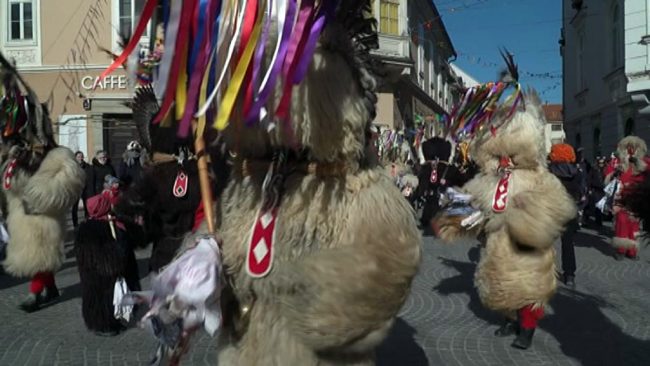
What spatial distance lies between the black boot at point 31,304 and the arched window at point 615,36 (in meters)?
21.4

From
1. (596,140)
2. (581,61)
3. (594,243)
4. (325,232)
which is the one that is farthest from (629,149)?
(581,61)

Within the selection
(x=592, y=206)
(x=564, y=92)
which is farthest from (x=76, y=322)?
(x=564, y=92)

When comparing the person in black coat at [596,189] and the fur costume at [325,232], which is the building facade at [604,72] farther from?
the fur costume at [325,232]

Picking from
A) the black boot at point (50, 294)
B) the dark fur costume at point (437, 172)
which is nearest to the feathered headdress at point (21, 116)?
the black boot at point (50, 294)

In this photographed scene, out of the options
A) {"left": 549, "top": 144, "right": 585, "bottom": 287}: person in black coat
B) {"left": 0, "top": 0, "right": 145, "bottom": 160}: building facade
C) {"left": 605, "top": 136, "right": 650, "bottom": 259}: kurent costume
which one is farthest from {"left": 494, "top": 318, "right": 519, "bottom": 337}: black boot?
{"left": 0, "top": 0, "right": 145, "bottom": 160}: building facade

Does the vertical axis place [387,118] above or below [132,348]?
above

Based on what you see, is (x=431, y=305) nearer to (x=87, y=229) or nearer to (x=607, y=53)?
(x=87, y=229)

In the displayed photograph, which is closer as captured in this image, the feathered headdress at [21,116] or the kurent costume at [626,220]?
the feathered headdress at [21,116]

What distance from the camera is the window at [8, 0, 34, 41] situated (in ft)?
62.0

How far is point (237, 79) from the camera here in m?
2.02

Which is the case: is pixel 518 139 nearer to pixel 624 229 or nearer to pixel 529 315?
pixel 529 315

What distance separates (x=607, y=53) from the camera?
23516 millimetres

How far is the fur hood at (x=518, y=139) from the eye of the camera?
5.03 meters

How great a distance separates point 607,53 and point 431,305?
67.1 ft
